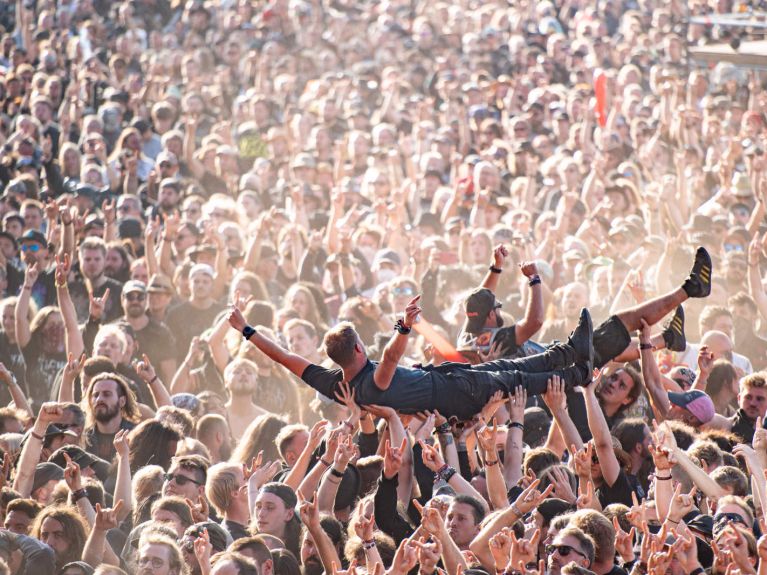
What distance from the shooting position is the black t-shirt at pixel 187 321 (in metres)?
11.9

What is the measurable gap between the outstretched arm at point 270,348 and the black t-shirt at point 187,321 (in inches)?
147

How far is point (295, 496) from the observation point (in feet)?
24.9

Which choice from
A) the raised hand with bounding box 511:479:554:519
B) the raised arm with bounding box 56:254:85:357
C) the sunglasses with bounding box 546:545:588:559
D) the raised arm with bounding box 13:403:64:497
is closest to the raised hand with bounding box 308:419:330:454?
the raised arm with bounding box 13:403:64:497

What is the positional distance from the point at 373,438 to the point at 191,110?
10.9 m

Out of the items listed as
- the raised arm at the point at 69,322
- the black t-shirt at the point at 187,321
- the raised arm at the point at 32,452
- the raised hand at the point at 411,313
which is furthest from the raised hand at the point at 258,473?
the black t-shirt at the point at 187,321

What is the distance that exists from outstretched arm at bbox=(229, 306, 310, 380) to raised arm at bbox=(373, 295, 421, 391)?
0.53m

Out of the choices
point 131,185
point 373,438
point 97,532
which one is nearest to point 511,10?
point 131,185

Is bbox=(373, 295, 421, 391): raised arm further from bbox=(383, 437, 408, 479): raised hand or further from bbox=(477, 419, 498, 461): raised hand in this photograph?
bbox=(477, 419, 498, 461): raised hand

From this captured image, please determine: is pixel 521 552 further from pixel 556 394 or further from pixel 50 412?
pixel 50 412

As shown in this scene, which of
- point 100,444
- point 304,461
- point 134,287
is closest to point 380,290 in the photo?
point 134,287

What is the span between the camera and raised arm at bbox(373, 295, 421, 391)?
24.1 feet

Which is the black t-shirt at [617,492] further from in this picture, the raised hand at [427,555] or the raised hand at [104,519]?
the raised hand at [104,519]

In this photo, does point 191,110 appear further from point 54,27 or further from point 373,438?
point 373,438

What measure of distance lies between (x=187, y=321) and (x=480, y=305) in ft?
12.7
